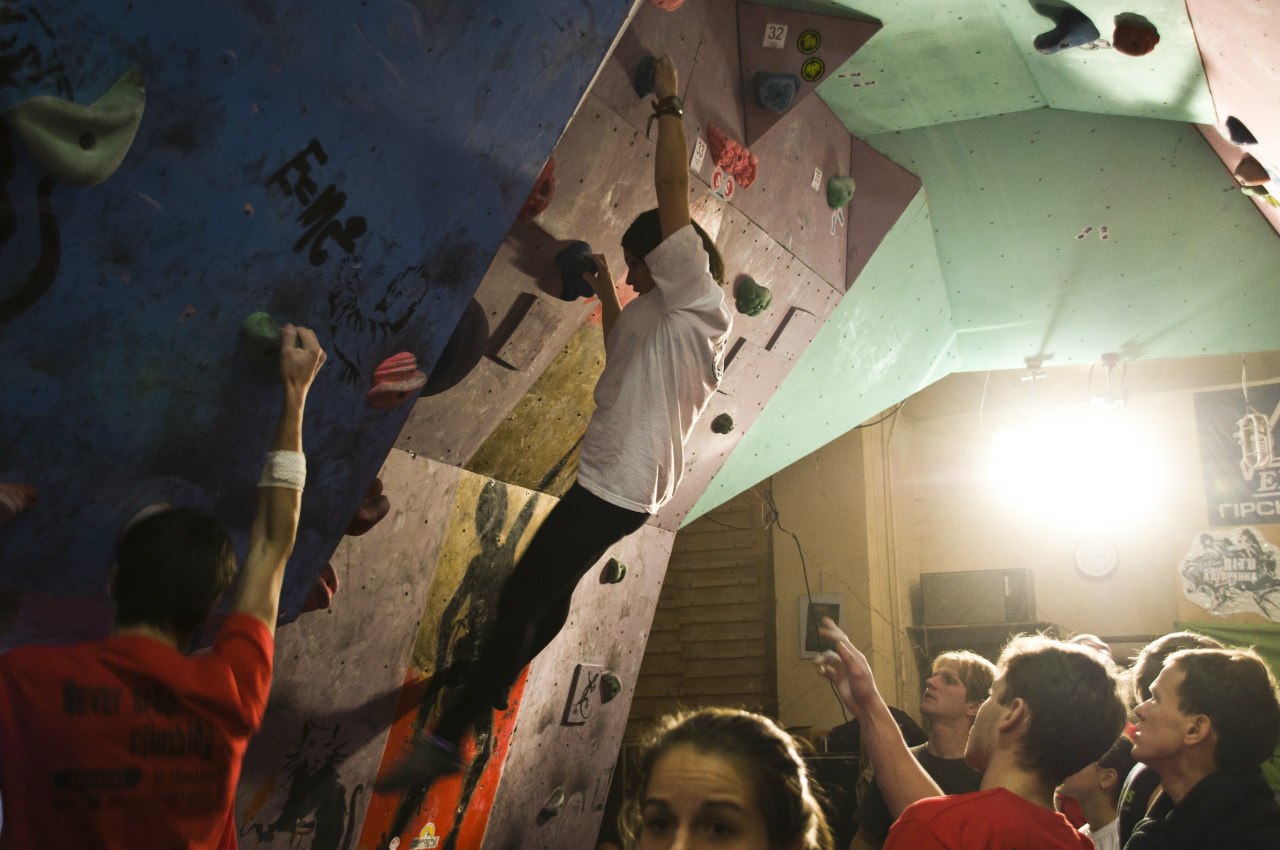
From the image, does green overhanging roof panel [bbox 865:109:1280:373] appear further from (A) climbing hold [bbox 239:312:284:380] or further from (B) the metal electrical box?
(B) the metal electrical box

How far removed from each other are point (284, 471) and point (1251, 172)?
3.09 meters

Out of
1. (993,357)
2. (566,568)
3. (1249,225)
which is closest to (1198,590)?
(993,357)

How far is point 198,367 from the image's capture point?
1.60 metres

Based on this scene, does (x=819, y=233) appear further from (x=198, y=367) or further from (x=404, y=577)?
(x=198, y=367)

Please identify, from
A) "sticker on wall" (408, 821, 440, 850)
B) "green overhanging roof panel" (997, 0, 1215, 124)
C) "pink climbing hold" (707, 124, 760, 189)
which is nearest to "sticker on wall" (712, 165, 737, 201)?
"pink climbing hold" (707, 124, 760, 189)

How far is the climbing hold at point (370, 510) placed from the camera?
2.12m

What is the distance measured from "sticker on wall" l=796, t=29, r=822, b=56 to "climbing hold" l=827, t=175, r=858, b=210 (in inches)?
20.9

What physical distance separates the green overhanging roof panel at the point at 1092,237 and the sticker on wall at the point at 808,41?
721mm

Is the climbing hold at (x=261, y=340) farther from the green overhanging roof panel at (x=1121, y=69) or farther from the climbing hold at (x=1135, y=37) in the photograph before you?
the climbing hold at (x=1135, y=37)

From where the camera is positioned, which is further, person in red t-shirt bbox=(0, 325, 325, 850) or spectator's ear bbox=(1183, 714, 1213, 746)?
spectator's ear bbox=(1183, 714, 1213, 746)

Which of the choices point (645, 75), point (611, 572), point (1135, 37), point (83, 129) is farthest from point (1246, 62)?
point (83, 129)

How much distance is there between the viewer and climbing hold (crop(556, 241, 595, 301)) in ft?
8.03

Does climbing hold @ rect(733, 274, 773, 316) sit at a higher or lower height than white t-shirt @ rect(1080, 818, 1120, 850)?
higher

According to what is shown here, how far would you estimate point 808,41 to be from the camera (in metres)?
2.82
